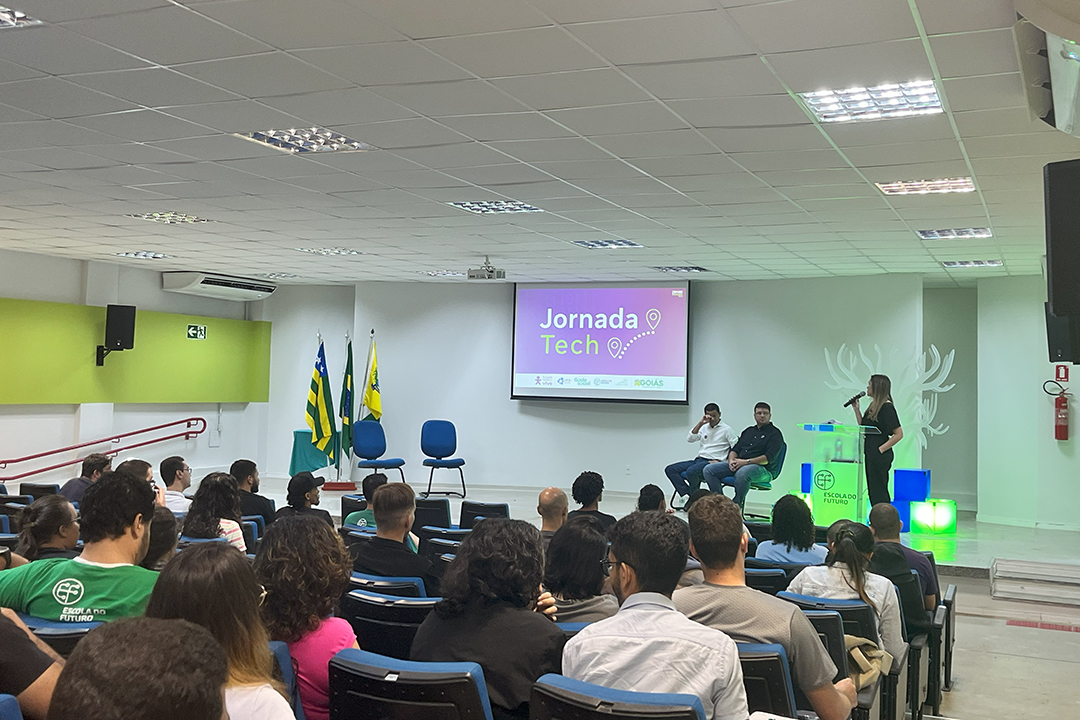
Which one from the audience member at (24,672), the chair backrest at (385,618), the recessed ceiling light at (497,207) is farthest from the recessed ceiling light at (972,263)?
the audience member at (24,672)

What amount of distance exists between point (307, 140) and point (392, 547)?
3.04 metres

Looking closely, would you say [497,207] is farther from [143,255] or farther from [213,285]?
[213,285]

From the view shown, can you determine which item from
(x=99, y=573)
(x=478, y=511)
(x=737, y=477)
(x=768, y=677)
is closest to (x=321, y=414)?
(x=737, y=477)

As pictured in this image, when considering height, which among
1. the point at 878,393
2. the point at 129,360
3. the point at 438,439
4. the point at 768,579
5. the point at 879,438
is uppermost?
the point at 129,360

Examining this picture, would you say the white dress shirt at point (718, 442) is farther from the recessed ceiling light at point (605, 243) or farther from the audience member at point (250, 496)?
the audience member at point (250, 496)

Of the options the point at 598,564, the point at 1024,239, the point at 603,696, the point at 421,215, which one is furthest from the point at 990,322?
the point at 603,696

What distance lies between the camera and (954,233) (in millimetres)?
8617

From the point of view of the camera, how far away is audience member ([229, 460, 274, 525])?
6129mm

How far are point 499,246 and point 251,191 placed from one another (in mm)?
3223

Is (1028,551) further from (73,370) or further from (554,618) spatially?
(73,370)

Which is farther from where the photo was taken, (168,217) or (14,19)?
(168,217)

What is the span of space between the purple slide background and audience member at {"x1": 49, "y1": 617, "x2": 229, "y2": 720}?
1172cm

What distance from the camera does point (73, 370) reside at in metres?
12.2

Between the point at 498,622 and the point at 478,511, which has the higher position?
the point at 498,622
